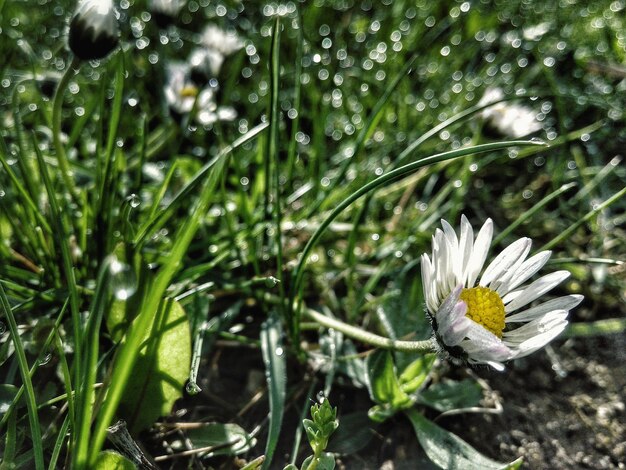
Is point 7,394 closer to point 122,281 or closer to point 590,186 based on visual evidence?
point 122,281

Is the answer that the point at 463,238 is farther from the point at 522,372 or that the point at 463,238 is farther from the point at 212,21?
the point at 212,21

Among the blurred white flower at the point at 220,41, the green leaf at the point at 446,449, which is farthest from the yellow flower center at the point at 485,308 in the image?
the blurred white flower at the point at 220,41

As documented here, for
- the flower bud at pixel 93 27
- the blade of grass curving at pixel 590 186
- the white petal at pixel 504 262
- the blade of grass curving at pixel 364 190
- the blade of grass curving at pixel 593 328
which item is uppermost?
the flower bud at pixel 93 27

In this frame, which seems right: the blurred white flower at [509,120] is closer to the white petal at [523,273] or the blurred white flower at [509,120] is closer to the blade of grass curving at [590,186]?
the blade of grass curving at [590,186]

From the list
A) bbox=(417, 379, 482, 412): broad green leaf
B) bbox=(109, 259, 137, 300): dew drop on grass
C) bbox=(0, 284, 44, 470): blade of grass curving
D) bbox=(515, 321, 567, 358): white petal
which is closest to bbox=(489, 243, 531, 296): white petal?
bbox=(515, 321, 567, 358): white petal

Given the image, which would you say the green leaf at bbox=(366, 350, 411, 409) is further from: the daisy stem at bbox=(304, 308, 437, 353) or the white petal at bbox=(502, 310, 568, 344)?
the white petal at bbox=(502, 310, 568, 344)

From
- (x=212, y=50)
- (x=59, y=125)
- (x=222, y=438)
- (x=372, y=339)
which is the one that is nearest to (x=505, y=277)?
(x=372, y=339)

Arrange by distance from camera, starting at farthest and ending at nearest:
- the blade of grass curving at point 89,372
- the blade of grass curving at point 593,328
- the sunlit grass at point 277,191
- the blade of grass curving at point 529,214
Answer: the blade of grass curving at point 593,328, the blade of grass curving at point 529,214, the sunlit grass at point 277,191, the blade of grass curving at point 89,372
